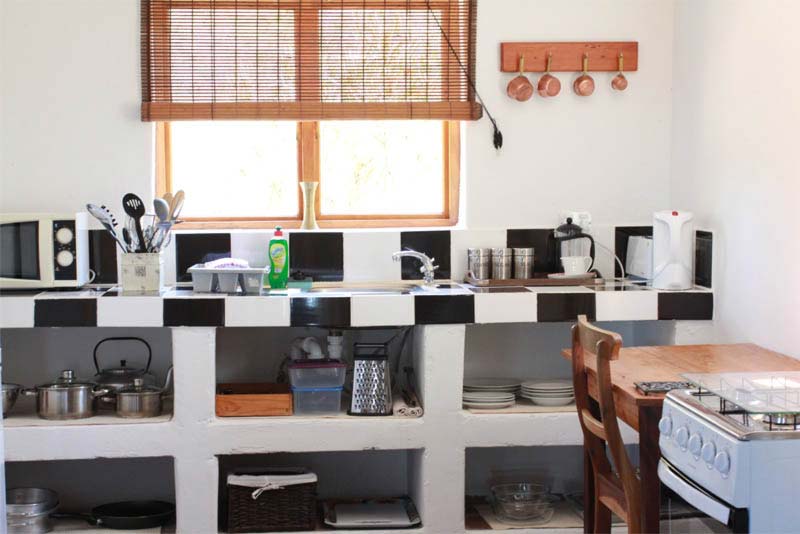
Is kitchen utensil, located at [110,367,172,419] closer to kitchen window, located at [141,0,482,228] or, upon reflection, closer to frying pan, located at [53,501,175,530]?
frying pan, located at [53,501,175,530]

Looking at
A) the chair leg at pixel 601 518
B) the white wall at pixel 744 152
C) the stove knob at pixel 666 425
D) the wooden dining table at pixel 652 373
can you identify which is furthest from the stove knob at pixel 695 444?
the white wall at pixel 744 152

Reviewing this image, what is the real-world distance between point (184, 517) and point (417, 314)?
1066 mm

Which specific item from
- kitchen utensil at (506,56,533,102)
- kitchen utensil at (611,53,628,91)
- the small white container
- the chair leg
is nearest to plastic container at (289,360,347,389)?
the small white container

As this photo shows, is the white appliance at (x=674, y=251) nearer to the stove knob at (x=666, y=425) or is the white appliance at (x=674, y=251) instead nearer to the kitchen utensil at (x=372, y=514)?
the kitchen utensil at (x=372, y=514)

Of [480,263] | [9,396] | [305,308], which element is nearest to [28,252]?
[9,396]

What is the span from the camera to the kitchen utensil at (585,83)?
4.23 metres

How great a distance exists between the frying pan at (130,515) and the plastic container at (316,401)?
63 centimetres

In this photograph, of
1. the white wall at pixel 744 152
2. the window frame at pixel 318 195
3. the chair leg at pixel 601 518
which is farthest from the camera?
the window frame at pixel 318 195

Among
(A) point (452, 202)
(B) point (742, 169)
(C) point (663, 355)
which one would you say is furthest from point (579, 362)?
(A) point (452, 202)

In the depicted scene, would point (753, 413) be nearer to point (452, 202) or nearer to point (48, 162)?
point (452, 202)

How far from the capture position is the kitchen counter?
12.0 ft

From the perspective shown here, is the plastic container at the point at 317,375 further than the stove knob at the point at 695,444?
Yes

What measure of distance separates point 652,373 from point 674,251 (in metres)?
1.15

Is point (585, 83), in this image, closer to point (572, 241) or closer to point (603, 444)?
point (572, 241)
